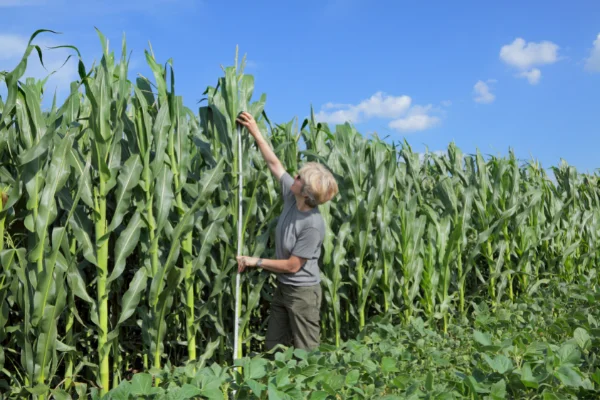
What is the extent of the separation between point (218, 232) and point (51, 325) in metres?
1.10

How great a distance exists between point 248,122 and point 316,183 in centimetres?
63

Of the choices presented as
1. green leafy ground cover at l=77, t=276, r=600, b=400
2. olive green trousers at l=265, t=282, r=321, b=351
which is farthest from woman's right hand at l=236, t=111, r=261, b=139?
green leafy ground cover at l=77, t=276, r=600, b=400

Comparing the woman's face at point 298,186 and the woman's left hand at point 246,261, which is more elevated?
the woman's face at point 298,186

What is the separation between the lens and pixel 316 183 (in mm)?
3545

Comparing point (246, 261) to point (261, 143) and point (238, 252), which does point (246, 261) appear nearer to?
point (238, 252)

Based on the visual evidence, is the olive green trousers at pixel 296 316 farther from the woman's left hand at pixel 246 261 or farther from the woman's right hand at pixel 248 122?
the woman's right hand at pixel 248 122

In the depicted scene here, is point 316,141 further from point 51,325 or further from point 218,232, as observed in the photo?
point 51,325

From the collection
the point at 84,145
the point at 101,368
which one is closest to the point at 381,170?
the point at 84,145

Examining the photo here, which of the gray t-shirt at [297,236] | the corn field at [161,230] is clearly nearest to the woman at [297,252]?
the gray t-shirt at [297,236]

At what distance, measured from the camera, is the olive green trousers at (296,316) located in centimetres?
385

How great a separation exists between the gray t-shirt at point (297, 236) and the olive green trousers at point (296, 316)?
0.07 m

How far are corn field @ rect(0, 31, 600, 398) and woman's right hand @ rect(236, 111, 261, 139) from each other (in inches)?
3.7

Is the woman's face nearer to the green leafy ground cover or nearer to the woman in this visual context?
the woman

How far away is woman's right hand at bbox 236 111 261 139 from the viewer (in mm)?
3756
